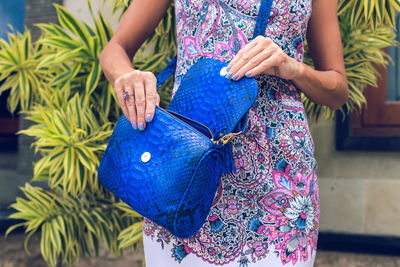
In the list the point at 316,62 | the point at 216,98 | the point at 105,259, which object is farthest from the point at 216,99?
the point at 105,259

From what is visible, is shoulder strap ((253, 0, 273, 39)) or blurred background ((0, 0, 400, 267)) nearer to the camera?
shoulder strap ((253, 0, 273, 39))

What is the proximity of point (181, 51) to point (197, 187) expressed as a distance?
47cm

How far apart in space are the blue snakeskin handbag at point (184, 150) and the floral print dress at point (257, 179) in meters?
0.14

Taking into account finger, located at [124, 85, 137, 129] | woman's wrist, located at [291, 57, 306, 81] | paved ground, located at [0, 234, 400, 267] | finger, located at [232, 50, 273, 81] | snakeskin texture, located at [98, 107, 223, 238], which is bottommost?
paved ground, located at [0, 234, 400, 267]

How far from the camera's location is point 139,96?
97 cm

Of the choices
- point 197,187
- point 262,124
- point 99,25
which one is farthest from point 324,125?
point 197,187

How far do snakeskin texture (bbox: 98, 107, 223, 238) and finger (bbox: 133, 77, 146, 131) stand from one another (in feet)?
A: 0.08

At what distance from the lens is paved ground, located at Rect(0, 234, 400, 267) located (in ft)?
12.7

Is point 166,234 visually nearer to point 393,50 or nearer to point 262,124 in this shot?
point 262,124

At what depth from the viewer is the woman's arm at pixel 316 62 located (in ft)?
3.23

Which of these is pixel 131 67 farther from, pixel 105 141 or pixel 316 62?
pixel 105 141

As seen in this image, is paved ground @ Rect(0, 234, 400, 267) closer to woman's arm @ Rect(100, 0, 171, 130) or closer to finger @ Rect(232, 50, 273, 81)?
woman's arm @ Rect(100, 0, 171, 130)

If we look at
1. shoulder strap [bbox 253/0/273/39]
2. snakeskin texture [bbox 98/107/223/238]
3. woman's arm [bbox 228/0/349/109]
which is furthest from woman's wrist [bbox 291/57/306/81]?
snakeskin texture [bbox 98/107/223/238]

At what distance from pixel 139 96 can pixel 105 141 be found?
2202 mm
